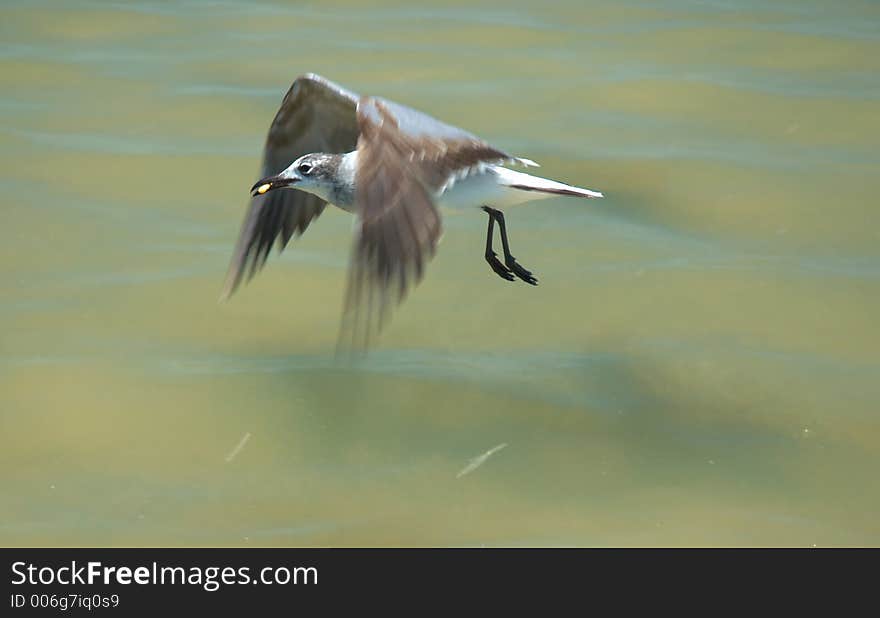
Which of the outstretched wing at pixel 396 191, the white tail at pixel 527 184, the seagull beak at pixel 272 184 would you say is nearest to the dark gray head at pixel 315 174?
the seagull beak at pixel 272 184

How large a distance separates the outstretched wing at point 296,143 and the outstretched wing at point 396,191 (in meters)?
0.90

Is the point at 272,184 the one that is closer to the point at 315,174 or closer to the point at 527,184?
the point at 315,174

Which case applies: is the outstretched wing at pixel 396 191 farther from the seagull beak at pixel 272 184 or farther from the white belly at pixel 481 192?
the seagull beak at pixel 272 184

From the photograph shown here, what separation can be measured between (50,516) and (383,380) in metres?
2.56

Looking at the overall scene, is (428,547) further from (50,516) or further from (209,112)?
(209,112)

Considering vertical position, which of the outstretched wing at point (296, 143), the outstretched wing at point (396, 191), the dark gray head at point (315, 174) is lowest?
the outstretched wing at point (396, 191)

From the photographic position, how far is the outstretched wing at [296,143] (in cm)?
880

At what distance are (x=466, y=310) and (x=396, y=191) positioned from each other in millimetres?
4246

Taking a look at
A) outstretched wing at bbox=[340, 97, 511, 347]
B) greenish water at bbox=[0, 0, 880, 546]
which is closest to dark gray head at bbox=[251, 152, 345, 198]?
outstretched wing at bbox=[340, 97, 511, 347]

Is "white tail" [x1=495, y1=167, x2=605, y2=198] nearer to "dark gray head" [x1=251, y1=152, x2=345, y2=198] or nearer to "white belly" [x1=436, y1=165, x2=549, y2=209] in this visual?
"white belly" [x1=436, y1=165, x2=549, y2=209]

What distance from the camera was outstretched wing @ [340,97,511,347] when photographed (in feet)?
23.0

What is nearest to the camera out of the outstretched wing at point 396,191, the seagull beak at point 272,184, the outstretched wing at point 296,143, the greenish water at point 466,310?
the outstretched wing at point 396,191

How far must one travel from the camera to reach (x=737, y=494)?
31.2 ft

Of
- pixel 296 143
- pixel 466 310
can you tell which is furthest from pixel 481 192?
pixel 466 310
